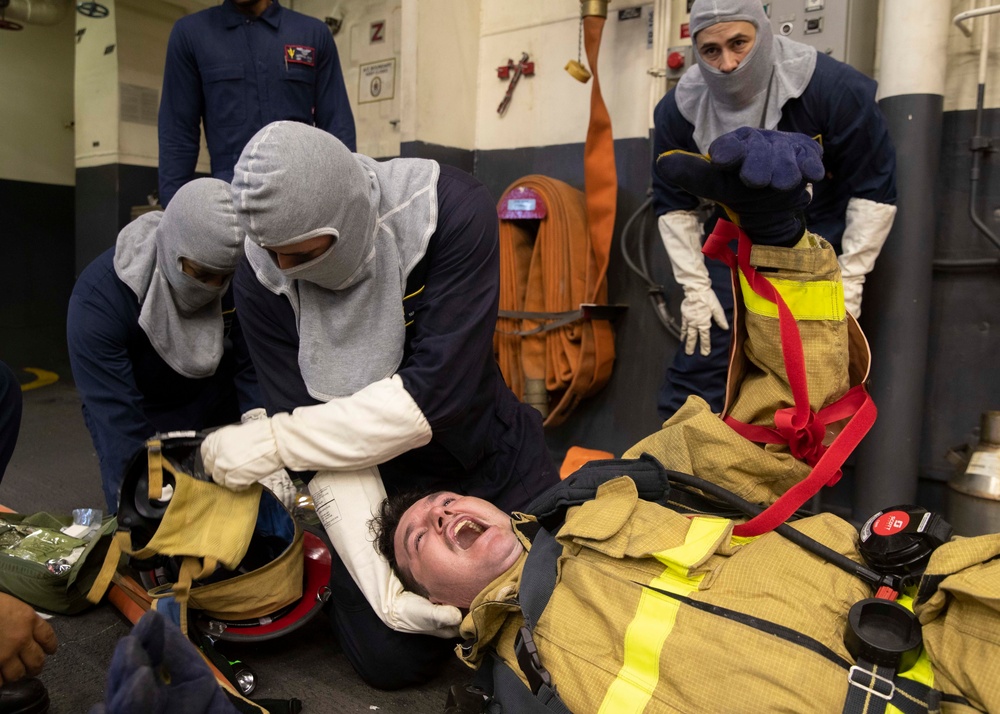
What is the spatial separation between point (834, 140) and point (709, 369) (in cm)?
78

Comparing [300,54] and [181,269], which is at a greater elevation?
[300,54]

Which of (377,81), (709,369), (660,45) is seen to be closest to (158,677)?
(709,369)

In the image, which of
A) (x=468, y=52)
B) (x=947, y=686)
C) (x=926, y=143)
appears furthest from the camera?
(x=468, y=52)

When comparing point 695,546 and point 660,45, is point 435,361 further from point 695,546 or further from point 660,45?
point 660,45

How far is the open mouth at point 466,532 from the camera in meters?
1.66

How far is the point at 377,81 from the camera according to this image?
401 centimetres

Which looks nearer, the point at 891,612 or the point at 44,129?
the point at 891,612

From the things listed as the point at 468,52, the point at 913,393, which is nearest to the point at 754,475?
the point at 913,393

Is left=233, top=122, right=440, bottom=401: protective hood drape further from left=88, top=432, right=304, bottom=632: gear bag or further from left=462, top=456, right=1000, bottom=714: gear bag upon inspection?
left=462, top=456, right=1000, bottom=714: gear bag

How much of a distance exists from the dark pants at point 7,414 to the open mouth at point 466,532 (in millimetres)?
1165

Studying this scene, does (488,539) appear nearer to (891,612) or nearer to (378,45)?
(891,612)

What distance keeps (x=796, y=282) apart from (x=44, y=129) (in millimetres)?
5980

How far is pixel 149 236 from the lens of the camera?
83.7 inches

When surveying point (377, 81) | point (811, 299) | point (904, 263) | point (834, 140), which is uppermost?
point (377, 81)
